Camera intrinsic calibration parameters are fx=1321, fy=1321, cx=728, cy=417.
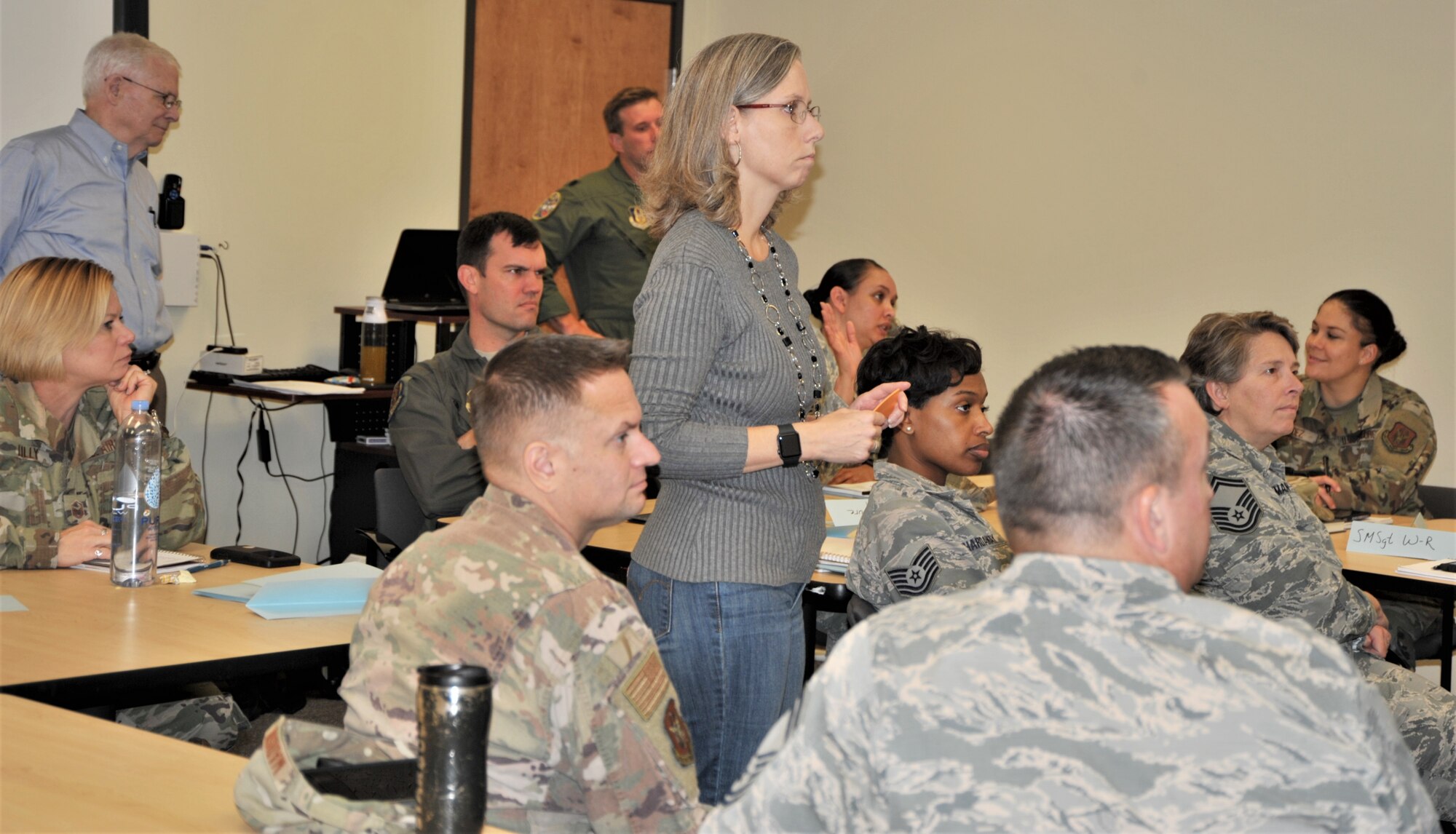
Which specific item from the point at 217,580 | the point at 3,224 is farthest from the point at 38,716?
the point at 3,224

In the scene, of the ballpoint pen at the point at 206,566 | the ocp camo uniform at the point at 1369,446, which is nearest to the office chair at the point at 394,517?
the ballpoint pen at the point at 206,566

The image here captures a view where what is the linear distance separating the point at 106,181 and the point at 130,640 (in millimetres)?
2880

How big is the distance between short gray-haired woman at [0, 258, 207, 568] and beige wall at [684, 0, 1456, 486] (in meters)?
4.25

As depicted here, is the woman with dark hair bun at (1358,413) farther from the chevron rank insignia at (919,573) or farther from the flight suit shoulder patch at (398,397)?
the flight suit shoulder patch at (398,397)

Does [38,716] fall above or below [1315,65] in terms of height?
below

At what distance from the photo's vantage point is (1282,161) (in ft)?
18.5

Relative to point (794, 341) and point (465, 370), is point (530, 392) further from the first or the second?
point (465, 370)

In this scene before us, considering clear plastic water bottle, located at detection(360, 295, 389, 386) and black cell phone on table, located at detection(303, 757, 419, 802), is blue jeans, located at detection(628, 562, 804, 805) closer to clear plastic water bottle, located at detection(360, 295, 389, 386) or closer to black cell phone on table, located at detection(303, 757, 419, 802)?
black cell phone on table, located at detection(303, 757, 419, 802)

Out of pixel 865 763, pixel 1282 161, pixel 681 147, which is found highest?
pixel 1282 161

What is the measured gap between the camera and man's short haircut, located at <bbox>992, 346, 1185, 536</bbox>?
120cm

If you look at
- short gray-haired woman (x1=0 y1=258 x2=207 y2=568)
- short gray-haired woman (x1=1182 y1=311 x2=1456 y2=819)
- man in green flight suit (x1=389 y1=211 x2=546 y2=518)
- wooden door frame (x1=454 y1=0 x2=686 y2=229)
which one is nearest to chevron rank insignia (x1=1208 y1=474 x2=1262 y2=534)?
short gray-haired woman (x1=1182 y1=311 x2=1456 y2=819)

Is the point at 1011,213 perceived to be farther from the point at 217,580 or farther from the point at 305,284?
the point at 217,580

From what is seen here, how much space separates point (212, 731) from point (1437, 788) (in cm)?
270

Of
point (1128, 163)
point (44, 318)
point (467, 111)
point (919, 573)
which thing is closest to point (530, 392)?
point (919, 573)
